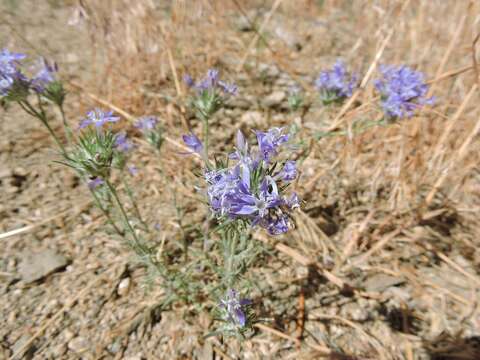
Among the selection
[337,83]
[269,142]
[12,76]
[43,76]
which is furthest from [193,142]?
[337,83]

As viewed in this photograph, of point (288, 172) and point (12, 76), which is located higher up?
point (12, 76)

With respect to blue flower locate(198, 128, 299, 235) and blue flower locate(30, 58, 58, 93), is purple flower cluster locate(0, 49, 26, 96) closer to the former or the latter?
blue flower locate(30, 58, 58, 93)

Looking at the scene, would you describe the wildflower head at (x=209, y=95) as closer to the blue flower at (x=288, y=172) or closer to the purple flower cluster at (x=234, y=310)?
the blue flower at (x=288, y=172)

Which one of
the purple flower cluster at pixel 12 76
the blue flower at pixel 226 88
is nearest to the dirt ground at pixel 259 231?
the blue flower at pixel 226 88

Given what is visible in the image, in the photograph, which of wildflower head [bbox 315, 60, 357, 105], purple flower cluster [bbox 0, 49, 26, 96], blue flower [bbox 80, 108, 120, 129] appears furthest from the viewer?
wildflower head [bbox 315, 60, 357, 105]

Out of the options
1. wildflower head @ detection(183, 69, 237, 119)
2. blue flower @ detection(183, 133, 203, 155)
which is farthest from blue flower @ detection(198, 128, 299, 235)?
wildflower head @ detection(183, 69, 237, 119)

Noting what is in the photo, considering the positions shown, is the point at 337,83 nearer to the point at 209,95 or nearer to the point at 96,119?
the point at 209,95
